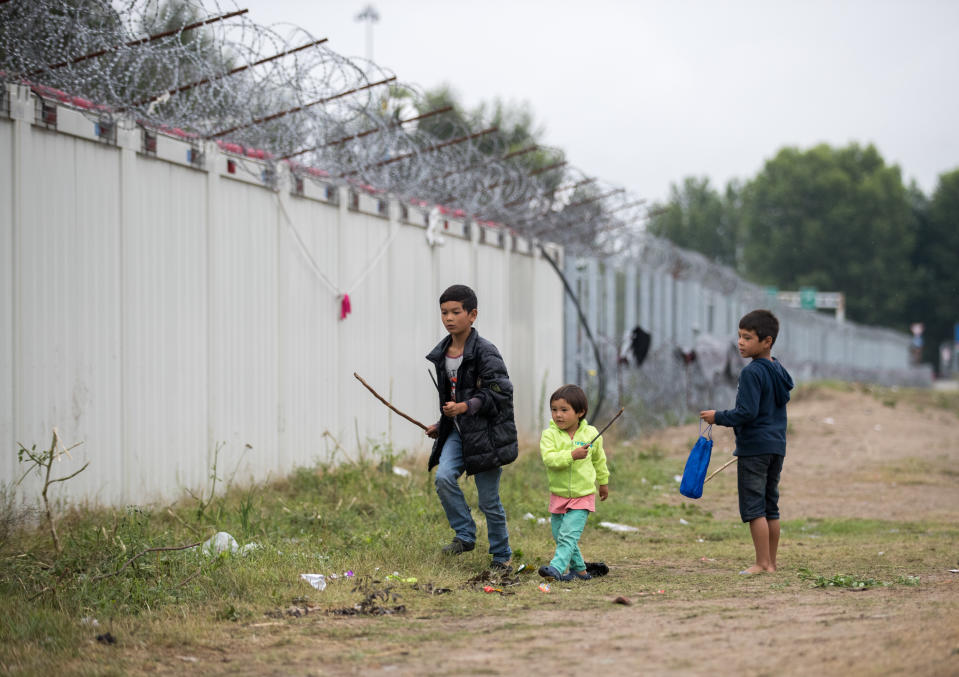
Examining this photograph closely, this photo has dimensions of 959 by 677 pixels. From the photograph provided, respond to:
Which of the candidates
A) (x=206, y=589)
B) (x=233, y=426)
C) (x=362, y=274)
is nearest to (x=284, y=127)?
(x=362, y=274)

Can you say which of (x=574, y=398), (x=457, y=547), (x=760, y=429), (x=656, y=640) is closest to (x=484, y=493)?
(x=457, y=547)

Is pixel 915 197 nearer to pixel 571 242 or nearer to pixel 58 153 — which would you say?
pixel 571 242

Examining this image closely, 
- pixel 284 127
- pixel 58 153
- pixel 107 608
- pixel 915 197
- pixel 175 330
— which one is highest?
pixel 915 197

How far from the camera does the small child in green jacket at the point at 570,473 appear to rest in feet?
18.1

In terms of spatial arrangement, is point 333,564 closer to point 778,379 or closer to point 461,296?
point 461,296

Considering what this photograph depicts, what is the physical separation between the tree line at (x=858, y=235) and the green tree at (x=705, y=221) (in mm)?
5732

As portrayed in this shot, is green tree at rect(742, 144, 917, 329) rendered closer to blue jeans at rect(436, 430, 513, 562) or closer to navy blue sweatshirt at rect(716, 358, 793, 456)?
navy blue sweatshirt at rect(716, 358, 793, 456)

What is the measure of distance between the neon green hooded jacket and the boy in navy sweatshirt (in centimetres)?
67

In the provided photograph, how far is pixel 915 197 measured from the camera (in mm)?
69750

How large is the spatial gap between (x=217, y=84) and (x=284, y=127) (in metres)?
0.96

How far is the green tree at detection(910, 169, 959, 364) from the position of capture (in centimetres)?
6462

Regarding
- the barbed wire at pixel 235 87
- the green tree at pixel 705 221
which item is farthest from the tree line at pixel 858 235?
the barbed wire at pixel 235 87

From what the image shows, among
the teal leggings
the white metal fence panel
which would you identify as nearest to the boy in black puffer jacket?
the teal leggings

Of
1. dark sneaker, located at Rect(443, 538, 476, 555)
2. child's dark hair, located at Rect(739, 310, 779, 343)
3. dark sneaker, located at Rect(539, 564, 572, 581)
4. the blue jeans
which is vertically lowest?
dark sneaker, located at Rect(539, 564, 572, 581)
